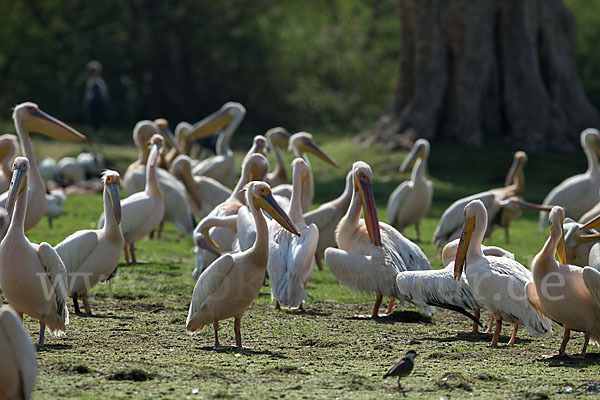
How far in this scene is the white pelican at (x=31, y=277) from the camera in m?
5.86

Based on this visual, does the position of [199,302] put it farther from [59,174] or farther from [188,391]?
[59,174]

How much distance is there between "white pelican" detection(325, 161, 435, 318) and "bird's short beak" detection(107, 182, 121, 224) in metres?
1.76

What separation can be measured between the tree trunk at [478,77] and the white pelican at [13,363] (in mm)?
14427

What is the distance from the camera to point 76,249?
278 inches

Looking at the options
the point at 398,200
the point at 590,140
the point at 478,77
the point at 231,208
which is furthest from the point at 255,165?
the point at 478,77

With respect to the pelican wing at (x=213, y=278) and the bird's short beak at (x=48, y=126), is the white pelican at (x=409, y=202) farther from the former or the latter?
the pelican wing at (x=213, y=278)

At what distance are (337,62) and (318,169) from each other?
10548 millimetres

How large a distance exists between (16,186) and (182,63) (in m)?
19.3

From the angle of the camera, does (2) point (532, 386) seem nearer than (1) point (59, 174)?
Yes

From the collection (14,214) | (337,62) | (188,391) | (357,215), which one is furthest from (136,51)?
(188,391)

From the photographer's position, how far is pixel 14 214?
592 cm

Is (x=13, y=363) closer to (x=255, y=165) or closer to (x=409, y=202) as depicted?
(x=255, y=165)

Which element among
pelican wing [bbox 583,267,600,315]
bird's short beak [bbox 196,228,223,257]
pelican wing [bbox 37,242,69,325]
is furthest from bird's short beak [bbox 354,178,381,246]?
pelican wing [bbox 37,242,69,325]

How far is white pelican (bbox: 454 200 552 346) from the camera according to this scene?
6168mm
